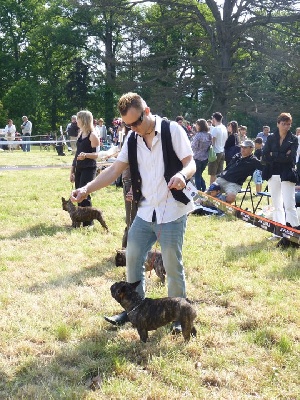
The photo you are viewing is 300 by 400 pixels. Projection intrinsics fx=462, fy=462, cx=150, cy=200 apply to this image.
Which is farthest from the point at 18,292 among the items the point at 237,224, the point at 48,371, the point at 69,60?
the point at 69,60

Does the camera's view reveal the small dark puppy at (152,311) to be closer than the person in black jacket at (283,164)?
Yes

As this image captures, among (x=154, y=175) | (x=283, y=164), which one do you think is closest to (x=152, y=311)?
(x=154, y=175)

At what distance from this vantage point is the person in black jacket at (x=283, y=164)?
629 centimetres

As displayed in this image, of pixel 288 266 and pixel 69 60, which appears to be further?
pixel 69 60

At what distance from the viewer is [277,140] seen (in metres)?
6.38

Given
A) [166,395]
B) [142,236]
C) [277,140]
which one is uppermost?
[277,140]

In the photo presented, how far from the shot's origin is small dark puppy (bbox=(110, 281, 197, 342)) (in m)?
3.36

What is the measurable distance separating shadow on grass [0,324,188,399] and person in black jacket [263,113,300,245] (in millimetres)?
3458

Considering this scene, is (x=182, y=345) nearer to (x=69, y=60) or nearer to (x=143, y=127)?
(x=143, y=127)

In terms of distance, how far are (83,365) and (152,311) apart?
61cm

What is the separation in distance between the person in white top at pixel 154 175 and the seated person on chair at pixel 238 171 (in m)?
5.02

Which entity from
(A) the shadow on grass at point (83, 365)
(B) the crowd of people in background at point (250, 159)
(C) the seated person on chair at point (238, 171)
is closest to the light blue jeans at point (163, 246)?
(A) the shadow on grass at point (83, 365)

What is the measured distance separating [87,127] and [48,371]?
13.7ft

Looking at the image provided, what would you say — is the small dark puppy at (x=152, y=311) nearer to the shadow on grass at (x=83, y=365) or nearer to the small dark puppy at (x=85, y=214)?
the shadow on grass at (x=83, y=365)
